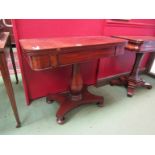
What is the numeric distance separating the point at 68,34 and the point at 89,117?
34.0 inches

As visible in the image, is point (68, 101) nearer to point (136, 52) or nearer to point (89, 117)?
point (89, 117)

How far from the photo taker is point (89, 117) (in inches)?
50.4

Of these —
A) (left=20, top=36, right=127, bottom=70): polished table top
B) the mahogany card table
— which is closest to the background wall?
the mahogany card table

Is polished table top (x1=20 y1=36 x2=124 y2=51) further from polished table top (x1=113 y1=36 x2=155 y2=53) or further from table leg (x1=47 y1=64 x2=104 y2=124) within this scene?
polished table top (x1=113 y1=36 x2=155 y2=53)

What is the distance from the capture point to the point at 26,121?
47.3 inches

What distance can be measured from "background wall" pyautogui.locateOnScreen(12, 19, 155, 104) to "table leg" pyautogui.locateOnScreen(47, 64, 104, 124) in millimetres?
202

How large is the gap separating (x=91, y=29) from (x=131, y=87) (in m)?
0.90

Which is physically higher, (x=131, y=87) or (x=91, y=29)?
(x=91, y=29)

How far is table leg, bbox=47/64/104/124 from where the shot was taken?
3.98ft

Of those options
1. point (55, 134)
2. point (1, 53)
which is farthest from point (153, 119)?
point (1, 53)
